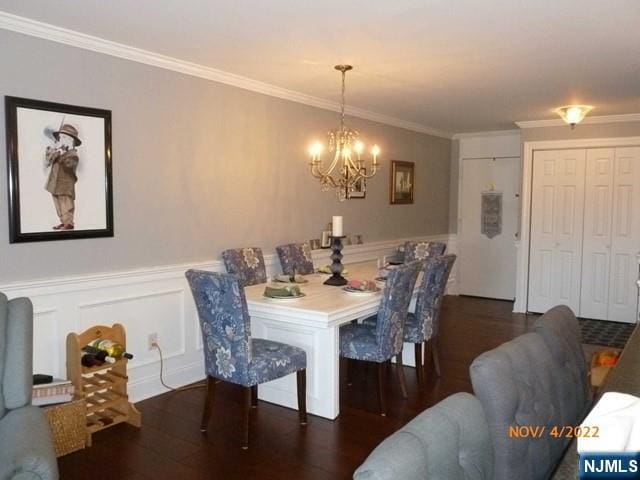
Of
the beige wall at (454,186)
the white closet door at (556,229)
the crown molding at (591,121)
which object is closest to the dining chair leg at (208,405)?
the white closet door at (556,229)

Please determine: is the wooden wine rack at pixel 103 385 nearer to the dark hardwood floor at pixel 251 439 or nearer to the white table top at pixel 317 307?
the dark hardwood floor at pixel 251 439

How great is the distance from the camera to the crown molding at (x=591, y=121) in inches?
232

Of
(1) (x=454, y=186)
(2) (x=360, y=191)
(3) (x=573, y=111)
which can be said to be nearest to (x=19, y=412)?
(2) (x=360, y=191)

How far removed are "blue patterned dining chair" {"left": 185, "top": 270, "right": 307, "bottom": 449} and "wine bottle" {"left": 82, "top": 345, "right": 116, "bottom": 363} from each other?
574mm

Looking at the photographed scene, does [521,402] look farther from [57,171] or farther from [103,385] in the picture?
[57,171]

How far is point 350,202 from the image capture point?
583 cm

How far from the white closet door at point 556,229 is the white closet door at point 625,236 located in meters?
0.36

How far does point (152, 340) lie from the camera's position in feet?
12.4

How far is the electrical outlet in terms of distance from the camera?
3775 mm

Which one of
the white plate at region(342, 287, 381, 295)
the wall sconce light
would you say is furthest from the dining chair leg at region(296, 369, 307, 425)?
the wall sconce light

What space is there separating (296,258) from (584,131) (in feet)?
12.5

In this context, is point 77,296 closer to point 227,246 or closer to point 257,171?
point 227,246

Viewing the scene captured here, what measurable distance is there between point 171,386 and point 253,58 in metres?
2.40

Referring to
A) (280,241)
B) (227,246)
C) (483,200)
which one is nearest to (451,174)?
(483,200)
